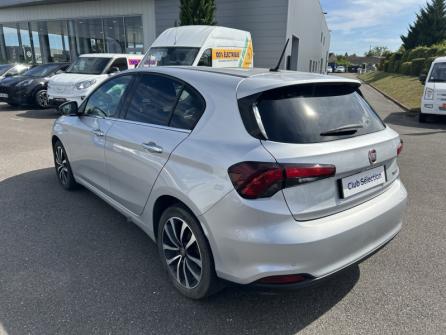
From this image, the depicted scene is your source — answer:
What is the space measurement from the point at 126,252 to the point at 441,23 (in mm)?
52411

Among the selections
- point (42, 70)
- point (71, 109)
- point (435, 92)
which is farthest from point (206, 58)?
point (71, 109)

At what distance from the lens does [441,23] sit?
43.1 m

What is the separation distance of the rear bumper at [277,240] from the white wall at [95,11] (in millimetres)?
20793

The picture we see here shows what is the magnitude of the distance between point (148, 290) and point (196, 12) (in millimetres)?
16476

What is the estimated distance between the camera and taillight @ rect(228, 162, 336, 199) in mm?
1955

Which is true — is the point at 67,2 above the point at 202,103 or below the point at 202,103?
above

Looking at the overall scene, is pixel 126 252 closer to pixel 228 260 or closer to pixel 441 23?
pixel 228 260

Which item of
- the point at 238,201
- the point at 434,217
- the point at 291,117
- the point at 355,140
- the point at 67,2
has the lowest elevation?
the point at 434,217

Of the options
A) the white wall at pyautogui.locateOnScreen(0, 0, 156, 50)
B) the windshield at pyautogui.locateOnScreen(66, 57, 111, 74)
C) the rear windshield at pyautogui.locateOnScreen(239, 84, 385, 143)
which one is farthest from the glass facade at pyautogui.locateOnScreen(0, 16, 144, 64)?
the rear windshield at pyautogui.locateOnScreen(239, 84, 385, 143)

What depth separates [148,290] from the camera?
2654 millimetres

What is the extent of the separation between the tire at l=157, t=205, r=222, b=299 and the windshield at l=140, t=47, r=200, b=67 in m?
9.08

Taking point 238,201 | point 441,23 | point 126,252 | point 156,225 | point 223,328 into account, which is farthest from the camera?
point 441,23

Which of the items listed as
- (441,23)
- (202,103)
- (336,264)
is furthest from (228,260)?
(441,23)

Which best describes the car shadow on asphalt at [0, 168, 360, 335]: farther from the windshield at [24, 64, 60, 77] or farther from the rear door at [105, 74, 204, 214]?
the windshield at [24, 64, 60, 77]
